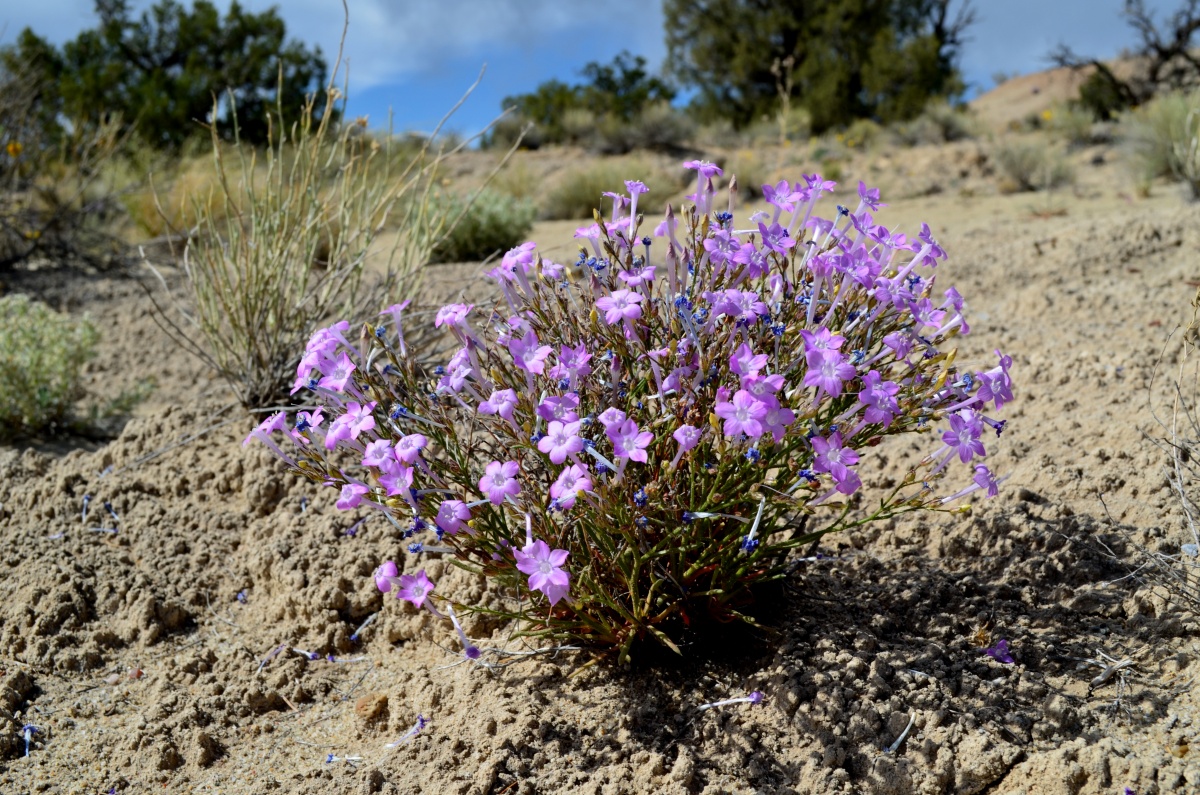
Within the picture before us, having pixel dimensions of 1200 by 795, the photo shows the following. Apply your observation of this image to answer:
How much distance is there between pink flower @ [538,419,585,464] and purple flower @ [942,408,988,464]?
0.80 metres

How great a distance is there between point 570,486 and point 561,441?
0.33 ft

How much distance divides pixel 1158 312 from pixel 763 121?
1794 centimetres

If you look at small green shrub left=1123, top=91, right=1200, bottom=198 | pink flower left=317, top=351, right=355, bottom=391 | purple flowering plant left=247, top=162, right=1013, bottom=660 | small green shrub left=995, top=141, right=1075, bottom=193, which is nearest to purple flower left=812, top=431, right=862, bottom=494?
purple flowering plant left=247, top=162, right=1013, bottom=660

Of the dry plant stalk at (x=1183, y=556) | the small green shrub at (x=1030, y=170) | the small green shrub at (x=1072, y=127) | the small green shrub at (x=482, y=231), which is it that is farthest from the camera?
the small green shrub at (x=1072, y=127)

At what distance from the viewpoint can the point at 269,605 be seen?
128 inches

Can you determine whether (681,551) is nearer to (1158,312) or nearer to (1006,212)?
(1158,312)

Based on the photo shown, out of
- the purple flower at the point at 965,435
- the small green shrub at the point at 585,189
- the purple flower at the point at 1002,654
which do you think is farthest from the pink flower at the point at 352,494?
the small green shrub at the point at 585,189

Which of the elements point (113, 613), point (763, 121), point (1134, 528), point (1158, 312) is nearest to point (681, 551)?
point (1134, 528)

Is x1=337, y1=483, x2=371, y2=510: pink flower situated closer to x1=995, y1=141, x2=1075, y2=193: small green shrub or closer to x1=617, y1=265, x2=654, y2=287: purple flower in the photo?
x1=617, y1=265, x2=654, y2=287: purple flower

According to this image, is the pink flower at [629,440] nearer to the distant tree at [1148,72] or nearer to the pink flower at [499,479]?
the pink flower at [499,479]

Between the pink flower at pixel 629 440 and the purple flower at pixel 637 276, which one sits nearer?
the pink flower at pixel 629 440

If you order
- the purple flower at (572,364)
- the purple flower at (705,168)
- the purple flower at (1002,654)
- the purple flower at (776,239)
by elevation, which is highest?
the purple flower at (705,168)

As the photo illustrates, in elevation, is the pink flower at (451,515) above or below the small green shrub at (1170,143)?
below

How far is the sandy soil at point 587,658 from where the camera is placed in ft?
7.34
